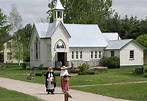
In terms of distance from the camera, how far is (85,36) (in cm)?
6041

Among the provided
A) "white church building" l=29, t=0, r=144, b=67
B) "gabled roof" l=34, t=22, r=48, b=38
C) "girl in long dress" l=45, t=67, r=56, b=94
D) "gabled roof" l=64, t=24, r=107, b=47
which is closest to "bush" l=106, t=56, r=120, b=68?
"white church building" l=29, t=0, r=144, b=67

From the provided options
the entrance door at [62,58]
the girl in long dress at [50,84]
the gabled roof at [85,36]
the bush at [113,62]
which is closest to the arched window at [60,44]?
the entrance door at [62,58]

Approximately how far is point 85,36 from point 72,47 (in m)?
3.77

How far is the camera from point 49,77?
23578 millimetres

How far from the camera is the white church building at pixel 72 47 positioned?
2217 inches

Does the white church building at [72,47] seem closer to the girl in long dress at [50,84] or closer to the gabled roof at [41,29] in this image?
the gabled roof at [41,29]

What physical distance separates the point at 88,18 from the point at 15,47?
1617 cm

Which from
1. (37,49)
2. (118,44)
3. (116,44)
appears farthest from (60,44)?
(118,44)

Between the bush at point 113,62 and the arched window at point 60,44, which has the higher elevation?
the arched window at point 60,44

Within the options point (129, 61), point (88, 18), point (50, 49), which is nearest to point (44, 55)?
point (50, 49)

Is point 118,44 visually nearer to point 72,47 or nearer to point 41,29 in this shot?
point 72,47

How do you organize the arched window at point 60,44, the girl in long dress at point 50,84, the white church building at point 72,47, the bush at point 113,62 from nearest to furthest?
the girl in long dress at point 50,84
the bush at point 113,62
the arched window at point 60,44
the white church building at point 72,47

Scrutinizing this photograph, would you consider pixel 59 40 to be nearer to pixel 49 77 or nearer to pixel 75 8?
pixel 75 8

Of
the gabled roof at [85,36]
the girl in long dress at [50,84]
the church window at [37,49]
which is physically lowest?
the girl in long dress at [50,84]
